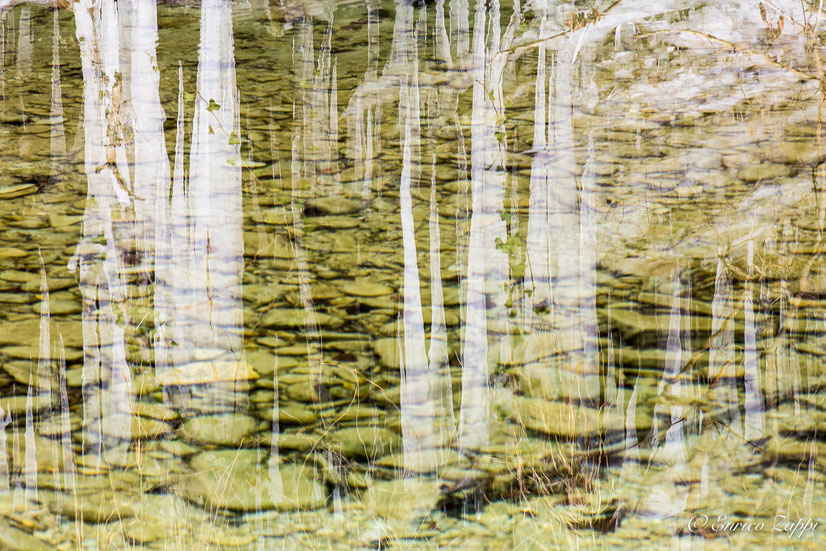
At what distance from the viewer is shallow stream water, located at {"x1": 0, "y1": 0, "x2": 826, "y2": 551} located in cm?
135

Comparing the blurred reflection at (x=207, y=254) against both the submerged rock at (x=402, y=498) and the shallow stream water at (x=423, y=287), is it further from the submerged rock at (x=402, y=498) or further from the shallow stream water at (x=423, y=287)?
the submerged rock at (x=402, y=498)

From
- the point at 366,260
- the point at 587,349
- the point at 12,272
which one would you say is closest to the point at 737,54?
the point at 587,349

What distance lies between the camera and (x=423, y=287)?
5.55 feet

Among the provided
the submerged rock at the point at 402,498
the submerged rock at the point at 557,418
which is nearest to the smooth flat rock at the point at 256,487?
the submerged rock at the point at 402,498

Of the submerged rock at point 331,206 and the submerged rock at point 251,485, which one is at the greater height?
the submerged rock at point 331,206

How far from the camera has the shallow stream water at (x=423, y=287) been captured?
1349 millimetres

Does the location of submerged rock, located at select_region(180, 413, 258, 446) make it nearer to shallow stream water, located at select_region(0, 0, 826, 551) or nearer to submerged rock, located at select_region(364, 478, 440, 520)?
shallow stream water, located at select_region(0, 0, 826, 551)

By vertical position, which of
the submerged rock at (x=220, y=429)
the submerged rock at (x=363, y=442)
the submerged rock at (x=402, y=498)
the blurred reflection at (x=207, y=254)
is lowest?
the submerged rock at (x=402, y=498)

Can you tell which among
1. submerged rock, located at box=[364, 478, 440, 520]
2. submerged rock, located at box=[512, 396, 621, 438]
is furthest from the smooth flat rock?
submerged rock, located at box=[512, 396, 621, 438]

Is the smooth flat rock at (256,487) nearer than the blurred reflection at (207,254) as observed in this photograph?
A: Yes

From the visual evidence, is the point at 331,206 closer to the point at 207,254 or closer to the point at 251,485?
the point at 207,254

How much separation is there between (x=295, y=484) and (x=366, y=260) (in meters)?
0.63

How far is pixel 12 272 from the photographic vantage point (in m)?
1.71

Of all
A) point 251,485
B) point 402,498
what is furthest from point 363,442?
point 251,485
